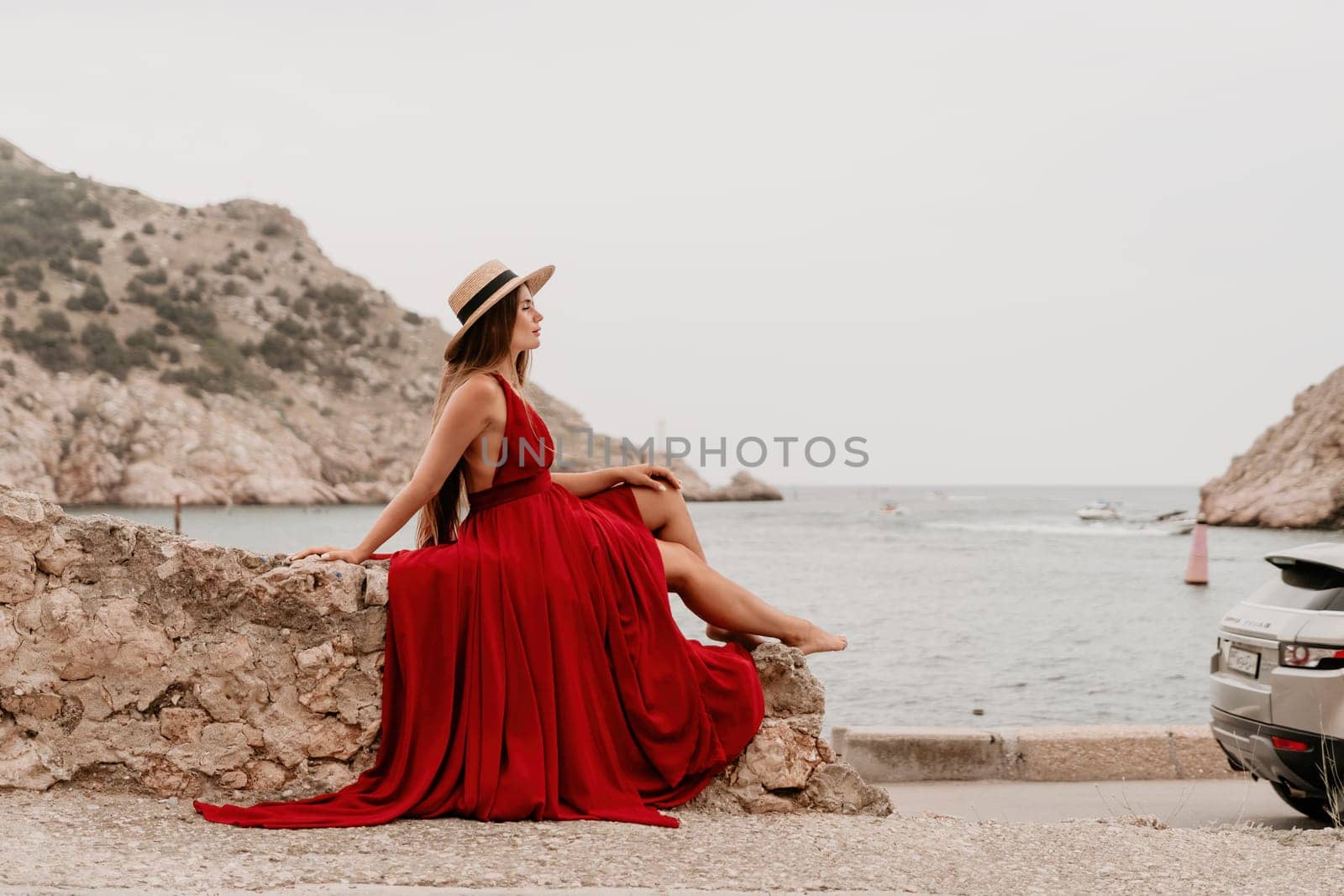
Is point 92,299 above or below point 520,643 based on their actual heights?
above

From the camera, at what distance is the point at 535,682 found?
4.12 metres

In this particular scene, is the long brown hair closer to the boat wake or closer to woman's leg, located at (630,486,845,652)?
woman's leg, located at (630,486,845,652)

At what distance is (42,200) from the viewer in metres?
64.2

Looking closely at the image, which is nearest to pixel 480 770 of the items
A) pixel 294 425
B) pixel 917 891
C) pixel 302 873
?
pixel 302 873

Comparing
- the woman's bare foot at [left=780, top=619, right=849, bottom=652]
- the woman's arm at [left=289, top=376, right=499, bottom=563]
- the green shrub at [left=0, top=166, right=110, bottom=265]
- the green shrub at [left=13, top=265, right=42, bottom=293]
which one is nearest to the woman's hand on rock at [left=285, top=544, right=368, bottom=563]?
the woman's arm at [left=289, top=376, right=499, bottom=563]

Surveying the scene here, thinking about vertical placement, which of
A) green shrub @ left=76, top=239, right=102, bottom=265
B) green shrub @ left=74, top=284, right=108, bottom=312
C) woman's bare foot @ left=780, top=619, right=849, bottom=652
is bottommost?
woman's bare foot @ left=780, top=619, right=849, bottom=652

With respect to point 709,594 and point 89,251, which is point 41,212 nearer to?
point 89,251

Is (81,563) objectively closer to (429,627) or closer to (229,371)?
(429,627)

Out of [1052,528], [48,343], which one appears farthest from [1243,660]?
[1052,528]

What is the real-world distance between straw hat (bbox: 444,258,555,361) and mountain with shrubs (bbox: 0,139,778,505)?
35570 millimetres

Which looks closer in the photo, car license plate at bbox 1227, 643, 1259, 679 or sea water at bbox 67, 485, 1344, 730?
car license plate at bbox 1227, 643, 1259, 679

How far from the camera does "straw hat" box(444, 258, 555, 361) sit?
4.46 meters

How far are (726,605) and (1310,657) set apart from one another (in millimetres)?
3043

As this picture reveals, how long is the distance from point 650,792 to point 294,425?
54.9 m
